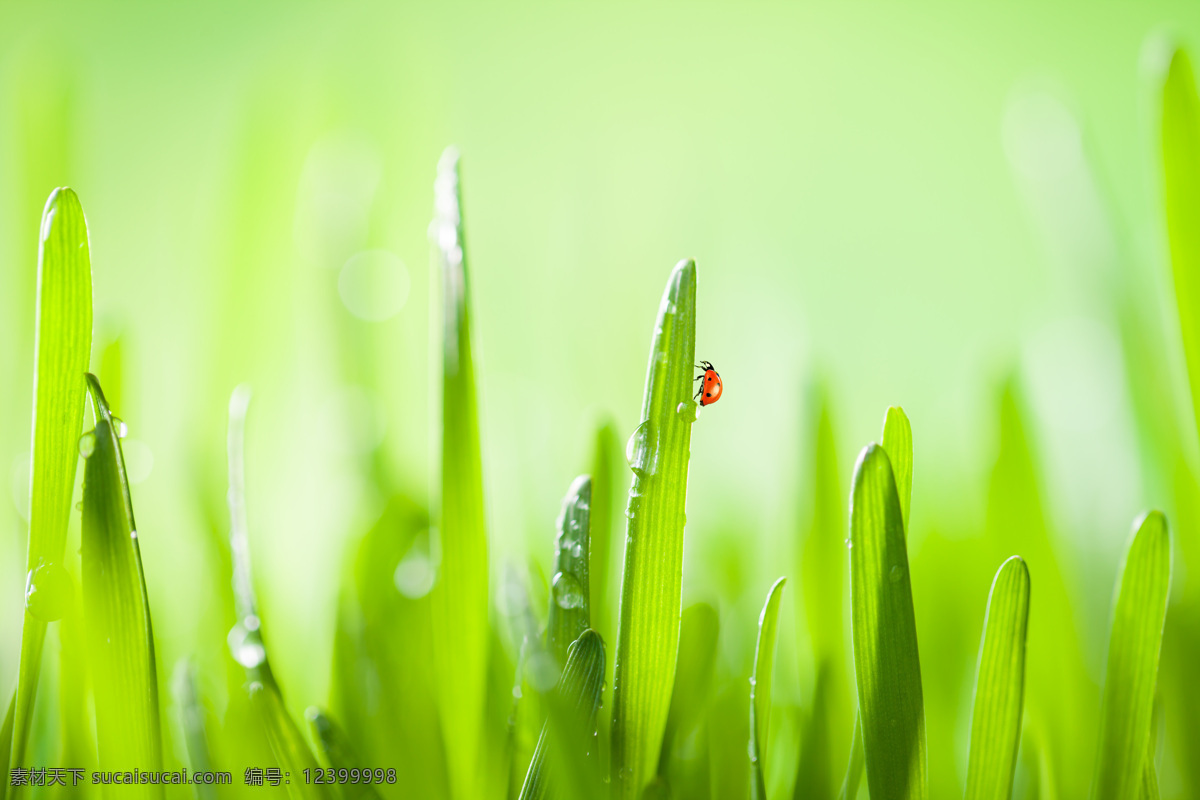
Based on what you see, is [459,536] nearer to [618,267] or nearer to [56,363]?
[56,363]

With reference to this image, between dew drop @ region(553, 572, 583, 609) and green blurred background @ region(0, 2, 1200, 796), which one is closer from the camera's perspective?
dew drop @ region(553, 572, 583, 609)

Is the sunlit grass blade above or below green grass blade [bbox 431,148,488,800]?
below

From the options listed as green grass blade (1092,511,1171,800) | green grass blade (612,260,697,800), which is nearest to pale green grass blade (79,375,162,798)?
green grass blade (612,260,697,800)

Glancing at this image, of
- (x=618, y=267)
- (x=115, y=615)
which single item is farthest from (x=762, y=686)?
(x=618, y=267)

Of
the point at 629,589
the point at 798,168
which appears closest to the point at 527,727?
the point at 629,589

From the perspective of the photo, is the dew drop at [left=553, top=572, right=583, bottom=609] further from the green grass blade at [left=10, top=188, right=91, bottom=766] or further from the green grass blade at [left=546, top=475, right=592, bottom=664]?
the green grass blade at [left=10, top=188, right=91, bottom=766]
